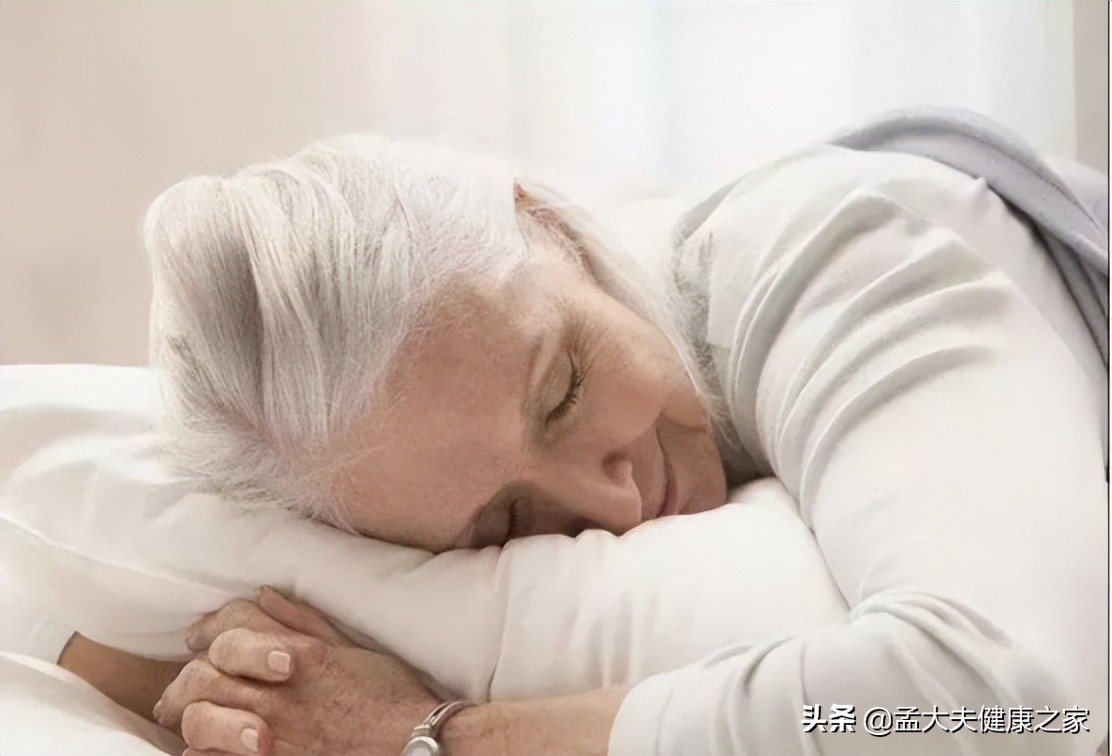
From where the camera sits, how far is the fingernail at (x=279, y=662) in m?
0.67

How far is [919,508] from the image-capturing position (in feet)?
1.95

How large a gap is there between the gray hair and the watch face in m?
0.14

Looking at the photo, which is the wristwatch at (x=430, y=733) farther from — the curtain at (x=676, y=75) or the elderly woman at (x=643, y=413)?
the curtain at (x=676, y=75)

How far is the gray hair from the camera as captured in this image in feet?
2.22

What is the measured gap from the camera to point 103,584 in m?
0.74

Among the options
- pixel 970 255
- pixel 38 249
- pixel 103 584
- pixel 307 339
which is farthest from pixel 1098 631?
pixel 38 249

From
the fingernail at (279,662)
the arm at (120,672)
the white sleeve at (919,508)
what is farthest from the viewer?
the arm at (120,672)

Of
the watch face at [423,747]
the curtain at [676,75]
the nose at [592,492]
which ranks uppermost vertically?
the curtain at [676,75]

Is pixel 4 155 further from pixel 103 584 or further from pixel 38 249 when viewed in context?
pixel 103 584

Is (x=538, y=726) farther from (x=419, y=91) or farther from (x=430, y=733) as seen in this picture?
(x=419, y=91)

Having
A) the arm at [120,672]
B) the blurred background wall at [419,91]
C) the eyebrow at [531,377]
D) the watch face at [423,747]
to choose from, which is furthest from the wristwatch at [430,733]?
the blurred background wall at [419,91]

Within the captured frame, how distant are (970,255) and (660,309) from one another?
20 cm

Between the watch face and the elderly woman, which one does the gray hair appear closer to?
the elderly woman

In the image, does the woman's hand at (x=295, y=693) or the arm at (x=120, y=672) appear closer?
the woman's hand at (x=295, y=693)
